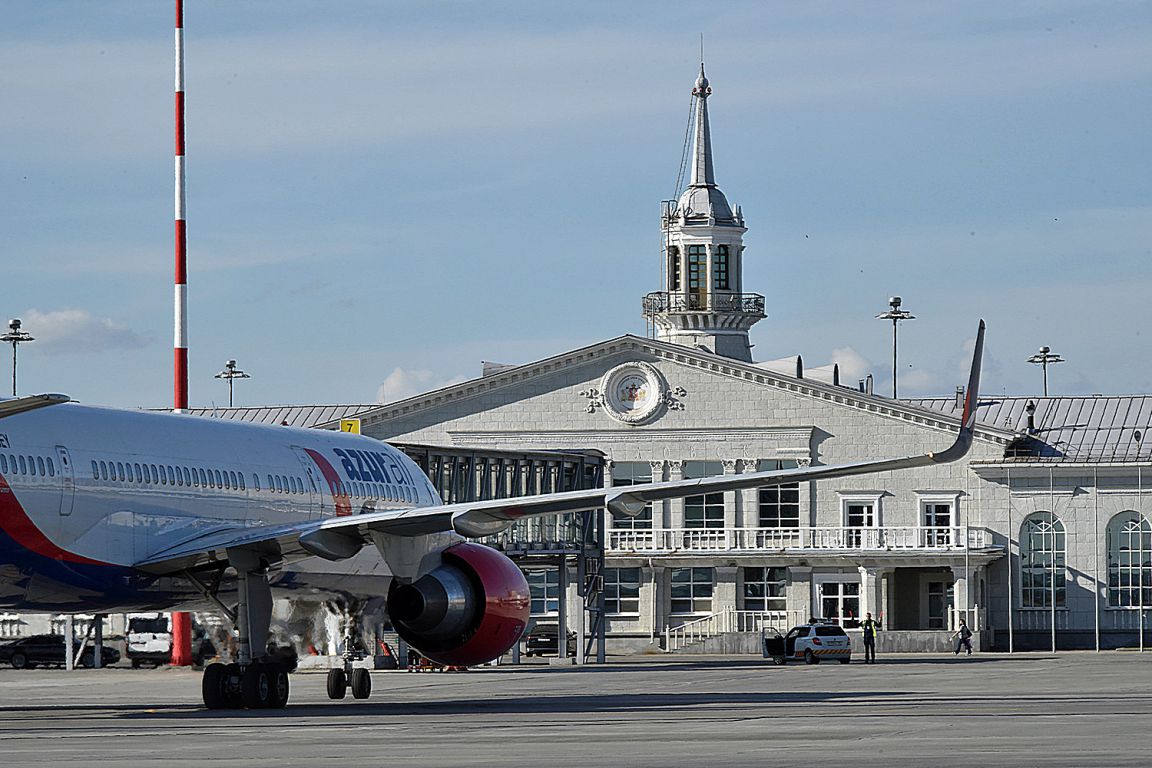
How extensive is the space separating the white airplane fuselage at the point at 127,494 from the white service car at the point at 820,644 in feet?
105

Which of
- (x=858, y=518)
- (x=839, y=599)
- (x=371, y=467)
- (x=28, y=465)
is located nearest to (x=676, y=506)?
(x=858, y=518)

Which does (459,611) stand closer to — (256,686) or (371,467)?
(256,686)

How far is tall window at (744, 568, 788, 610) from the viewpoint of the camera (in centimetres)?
7525

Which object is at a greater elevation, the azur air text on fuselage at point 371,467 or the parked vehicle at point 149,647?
the azur air text on fuselage at point 371,467

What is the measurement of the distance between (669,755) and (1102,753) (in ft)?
13.2

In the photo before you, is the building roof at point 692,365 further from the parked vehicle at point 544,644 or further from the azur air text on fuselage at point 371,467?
the azur air text on fuselage at point 371,467

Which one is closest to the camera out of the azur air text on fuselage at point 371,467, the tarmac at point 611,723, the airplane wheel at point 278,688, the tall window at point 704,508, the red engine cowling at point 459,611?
the tarmac at point 611,723

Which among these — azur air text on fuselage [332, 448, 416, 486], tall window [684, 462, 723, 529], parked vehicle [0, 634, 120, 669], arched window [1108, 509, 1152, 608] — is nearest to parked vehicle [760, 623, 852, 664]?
tall window [684, 462, 723, 529]

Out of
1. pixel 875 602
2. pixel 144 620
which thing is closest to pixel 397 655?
pixel 144 620

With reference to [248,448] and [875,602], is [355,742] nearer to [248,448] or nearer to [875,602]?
[248,448]

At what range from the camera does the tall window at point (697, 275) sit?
298 feet

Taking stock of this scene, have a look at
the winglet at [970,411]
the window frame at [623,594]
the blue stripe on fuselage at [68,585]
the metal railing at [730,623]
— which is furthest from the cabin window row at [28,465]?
the window frame at [623,594]

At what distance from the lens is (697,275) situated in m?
91.1

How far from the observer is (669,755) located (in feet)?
62.9
